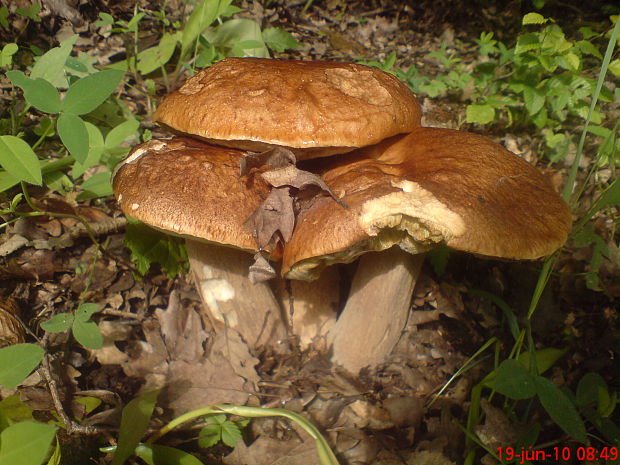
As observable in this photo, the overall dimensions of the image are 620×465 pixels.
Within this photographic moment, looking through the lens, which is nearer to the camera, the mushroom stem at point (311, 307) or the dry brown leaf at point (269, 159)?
the dry brown leaf at point (269, 159)

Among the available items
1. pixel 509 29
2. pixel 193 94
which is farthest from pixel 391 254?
pixel 509 29

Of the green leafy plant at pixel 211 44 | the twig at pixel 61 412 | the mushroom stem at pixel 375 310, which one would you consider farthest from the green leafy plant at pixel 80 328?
the green leafy plant at pixel 211 44

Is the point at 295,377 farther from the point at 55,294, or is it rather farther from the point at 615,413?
the point at 615,413

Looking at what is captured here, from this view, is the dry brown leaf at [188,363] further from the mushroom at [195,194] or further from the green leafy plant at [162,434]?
the mushroom at [195,194]

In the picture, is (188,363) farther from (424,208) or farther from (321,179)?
(424,208)

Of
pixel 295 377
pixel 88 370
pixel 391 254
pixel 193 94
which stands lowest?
pixel 295 377

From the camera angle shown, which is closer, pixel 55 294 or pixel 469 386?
pixel 55 294

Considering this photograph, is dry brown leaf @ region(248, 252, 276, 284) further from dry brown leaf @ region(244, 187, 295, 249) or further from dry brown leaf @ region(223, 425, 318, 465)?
dry brown leaf @ region(223, 425, 318, 465)
